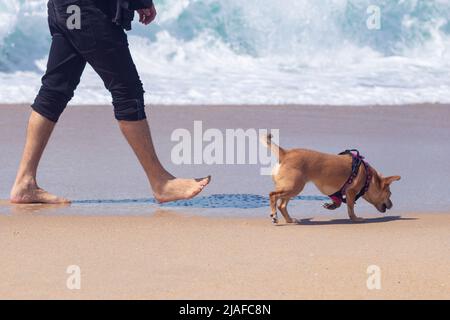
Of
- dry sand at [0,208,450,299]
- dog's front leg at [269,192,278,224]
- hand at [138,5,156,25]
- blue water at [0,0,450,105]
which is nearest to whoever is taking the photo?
dry sand at [0,208,450,299]

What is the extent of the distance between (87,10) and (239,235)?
1507 mm

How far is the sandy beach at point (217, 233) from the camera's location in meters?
4.49

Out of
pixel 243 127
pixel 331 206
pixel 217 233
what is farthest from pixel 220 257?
pixel 243 127

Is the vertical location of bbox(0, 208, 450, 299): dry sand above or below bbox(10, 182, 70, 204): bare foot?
below

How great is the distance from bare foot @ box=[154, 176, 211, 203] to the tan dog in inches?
19.0

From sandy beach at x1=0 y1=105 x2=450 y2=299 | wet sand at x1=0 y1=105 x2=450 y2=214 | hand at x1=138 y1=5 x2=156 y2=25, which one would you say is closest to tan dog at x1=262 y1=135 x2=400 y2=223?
sandy beach at x1=0 y1=105 x2=450 y2=299

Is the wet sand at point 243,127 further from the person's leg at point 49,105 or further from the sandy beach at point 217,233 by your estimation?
the person's leg at point 49,105

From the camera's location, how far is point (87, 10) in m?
6.05

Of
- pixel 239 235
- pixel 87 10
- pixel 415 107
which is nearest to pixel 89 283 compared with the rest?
pixel 239 235

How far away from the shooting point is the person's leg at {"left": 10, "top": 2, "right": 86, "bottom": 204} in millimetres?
6316

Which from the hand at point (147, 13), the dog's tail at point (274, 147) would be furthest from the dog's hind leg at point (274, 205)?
the hand at point (147, 13)

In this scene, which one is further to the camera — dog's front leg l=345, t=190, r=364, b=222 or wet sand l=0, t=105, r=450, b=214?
wet sand l=0, t=105, r=450, b=214

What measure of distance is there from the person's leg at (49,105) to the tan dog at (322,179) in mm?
1200

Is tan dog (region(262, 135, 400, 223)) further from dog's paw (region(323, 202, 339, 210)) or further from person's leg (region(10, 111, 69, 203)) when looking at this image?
person's leg (region(10, 111, 69, 203))
